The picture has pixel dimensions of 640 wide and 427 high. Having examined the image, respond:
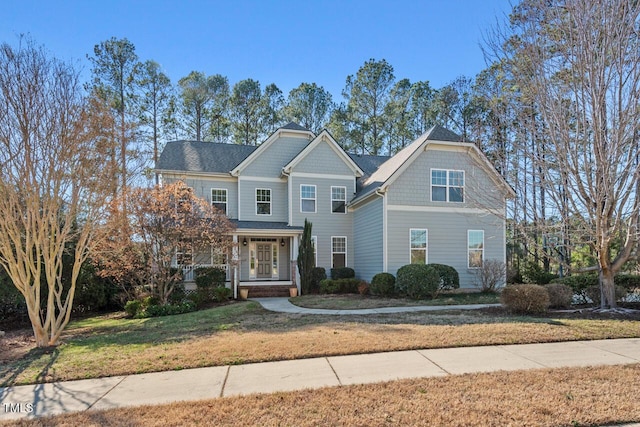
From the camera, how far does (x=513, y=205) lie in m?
10.7

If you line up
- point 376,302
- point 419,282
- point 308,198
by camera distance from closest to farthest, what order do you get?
point 376,302, point 419,282, point 308,198

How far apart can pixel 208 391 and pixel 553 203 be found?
9.75 metres

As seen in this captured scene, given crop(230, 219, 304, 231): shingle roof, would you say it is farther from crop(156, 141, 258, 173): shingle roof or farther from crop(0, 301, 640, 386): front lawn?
crop(0, 301, 640, 386): front lawn

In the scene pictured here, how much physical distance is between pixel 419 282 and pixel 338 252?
220 inches

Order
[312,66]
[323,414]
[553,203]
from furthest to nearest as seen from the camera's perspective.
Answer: [312,66]
[553,203]
[323,414]

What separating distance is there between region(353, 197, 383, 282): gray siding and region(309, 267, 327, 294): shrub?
6.51 ft

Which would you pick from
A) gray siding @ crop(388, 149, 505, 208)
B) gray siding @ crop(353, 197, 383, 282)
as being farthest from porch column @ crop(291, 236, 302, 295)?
gray siding @ crop(388, 149, 505, 208)

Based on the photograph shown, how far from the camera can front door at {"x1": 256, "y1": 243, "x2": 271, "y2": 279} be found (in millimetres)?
18828

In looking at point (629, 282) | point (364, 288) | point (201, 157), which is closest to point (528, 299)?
point (629, 282)

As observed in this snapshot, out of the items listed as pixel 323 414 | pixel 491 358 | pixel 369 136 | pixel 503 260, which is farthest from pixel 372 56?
pixel 323 414

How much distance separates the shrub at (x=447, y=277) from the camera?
612 inches

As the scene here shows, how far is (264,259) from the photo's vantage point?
19.0m

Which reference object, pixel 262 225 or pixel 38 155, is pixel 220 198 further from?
pixel 38 155

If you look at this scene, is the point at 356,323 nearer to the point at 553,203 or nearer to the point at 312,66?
the point at 553,203
